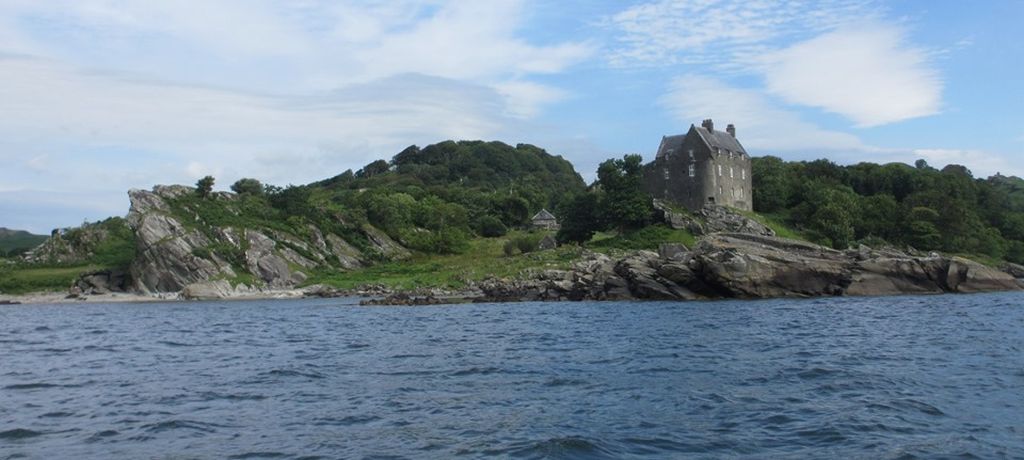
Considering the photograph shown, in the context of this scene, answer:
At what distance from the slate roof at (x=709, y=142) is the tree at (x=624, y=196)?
4220 mm

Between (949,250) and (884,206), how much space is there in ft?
28.9

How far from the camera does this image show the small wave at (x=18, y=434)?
16.1 m

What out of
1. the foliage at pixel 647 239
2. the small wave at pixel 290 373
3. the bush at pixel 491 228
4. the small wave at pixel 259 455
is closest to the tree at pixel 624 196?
the foliage at pixel 647 239

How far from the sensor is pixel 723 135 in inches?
3829

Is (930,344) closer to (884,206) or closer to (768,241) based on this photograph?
(768,241)

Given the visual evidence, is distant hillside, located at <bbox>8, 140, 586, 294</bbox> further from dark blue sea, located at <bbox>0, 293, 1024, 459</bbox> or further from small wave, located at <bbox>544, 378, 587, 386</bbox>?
small wave, located at <bbox>544, 378, 587, 386</bbox>

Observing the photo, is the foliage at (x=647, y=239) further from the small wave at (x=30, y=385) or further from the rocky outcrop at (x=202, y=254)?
the small wave at (x=30, y=385)

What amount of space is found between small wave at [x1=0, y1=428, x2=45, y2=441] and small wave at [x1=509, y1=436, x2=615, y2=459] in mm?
9586

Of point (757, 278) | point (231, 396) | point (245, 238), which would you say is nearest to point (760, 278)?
point (757, 278)

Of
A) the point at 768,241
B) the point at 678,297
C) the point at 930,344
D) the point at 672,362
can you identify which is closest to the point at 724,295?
the point at 678,297

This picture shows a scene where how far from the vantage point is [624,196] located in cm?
9238

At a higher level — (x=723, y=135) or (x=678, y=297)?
(x=723, y=135)

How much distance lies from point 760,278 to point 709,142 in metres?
38.3

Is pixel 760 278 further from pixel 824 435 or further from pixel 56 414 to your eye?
pixel 56 414
